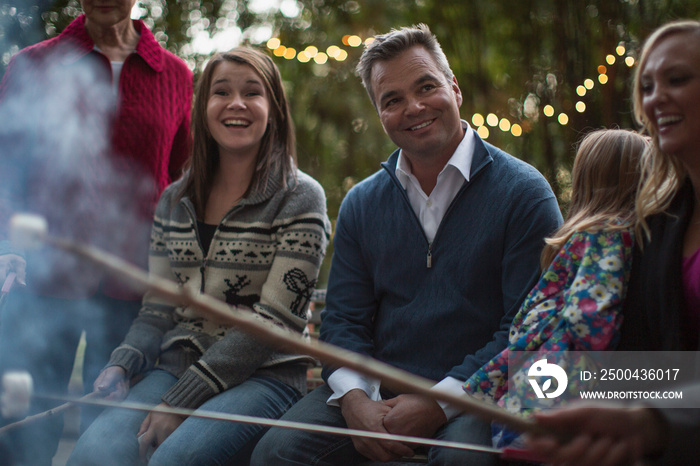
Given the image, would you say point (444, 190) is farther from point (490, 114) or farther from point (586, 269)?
point (490, 114)

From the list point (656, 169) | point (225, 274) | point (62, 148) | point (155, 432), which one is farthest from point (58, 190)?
point (656, 169)

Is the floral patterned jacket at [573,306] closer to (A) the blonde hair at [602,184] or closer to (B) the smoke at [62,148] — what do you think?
(A) the blonde hair at [602,184]

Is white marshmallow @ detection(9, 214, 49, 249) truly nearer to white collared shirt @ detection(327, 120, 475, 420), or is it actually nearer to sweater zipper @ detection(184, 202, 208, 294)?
white collared shirt @ detection(327, 120, 475, 420)

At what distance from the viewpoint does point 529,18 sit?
3.71m

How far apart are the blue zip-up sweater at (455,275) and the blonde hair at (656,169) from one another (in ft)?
1.21

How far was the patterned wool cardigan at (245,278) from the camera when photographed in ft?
7.04

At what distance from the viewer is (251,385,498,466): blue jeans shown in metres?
1.75

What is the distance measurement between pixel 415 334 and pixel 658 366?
A: 2.41 feet

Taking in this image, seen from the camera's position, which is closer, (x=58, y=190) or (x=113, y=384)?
(x=113, y=384)

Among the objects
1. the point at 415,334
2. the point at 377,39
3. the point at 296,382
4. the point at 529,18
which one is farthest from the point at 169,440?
the point at 529,18

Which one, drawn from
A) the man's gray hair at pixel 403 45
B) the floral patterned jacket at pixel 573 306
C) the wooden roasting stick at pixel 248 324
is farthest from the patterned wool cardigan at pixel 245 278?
the wooden roasting stick at pixel 248 324

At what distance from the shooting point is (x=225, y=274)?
87.3 inches

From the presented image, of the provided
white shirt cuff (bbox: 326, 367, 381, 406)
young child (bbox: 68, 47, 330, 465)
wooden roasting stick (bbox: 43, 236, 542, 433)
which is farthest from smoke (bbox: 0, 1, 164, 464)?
wooden roasting stick (bbox: 43, 236, 542, 433)

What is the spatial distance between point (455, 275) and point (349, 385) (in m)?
0.47
